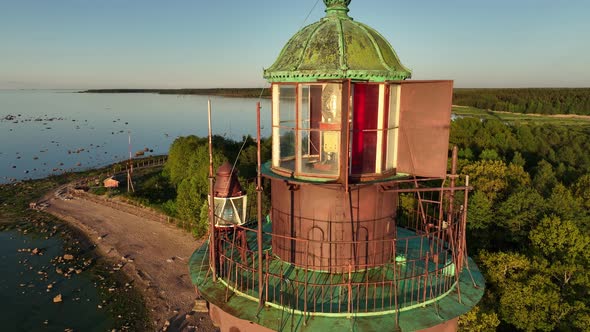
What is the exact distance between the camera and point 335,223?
8.73 m

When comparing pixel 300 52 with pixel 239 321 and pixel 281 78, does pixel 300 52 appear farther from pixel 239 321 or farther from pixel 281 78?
pixel 239 321

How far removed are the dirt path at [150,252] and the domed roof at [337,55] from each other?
25382 millimetres

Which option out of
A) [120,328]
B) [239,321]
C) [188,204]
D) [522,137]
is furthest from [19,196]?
[522,137]

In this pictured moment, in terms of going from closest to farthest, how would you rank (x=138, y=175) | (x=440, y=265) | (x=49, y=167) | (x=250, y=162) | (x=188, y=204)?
(x=440, y=265) → (x=188, y=204) → (x=250, y=162) → (x=138, y=175) → (x=49, y=167)

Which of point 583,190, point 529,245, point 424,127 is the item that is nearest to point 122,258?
point 529,245

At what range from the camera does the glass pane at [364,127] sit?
858cm

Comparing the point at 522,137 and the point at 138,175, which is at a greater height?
the point at 522,137

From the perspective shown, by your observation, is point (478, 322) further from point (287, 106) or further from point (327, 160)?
point (287, 106)

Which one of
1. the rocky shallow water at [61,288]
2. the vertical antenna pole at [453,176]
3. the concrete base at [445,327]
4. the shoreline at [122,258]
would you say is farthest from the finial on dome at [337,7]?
the rocky shallow water at [61,288]

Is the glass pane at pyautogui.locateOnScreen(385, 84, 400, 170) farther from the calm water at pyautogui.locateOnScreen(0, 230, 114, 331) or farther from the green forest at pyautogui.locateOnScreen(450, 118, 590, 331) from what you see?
the calm water at pyautogui.locateOnScreen(0, 230, 114, 331)

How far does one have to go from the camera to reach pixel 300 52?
8430mm

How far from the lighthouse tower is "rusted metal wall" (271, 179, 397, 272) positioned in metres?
0.02

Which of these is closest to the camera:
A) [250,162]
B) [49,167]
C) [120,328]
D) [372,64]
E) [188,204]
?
[372,64]

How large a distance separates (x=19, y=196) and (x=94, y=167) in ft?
66.4
